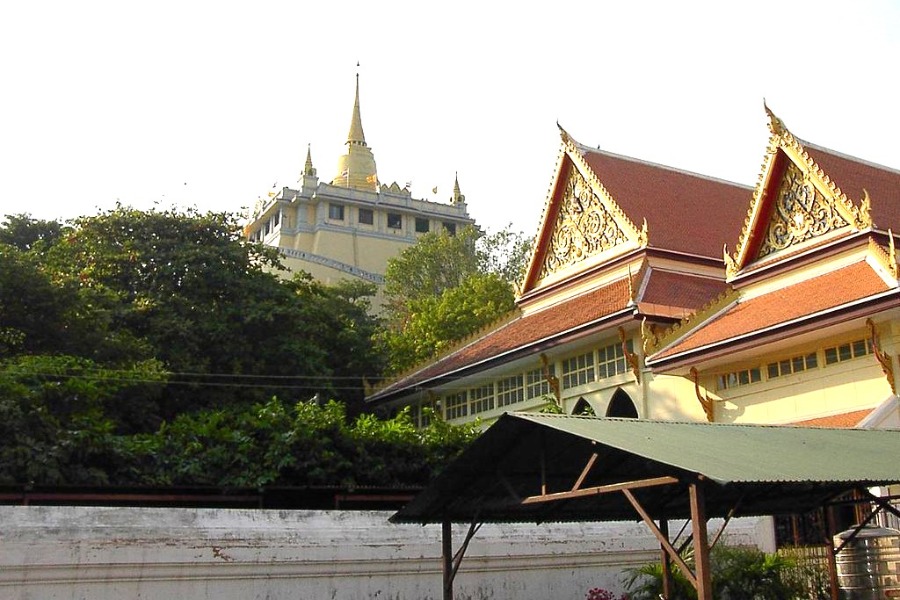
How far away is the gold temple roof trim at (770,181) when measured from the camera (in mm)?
17234

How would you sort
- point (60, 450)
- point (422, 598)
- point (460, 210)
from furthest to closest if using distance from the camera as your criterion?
point (460, 210) < point (60, 450) < point (422, 598)

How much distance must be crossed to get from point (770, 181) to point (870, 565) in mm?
9448

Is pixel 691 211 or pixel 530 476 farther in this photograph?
pixel 691 211

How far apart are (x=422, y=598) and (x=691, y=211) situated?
46.7ft

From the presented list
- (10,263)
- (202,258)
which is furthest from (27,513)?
(202,258)

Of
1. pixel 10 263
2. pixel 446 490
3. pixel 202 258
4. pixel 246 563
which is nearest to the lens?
pixel 446 490

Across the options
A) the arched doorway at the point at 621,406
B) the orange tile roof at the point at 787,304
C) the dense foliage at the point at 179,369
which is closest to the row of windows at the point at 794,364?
the orange tile roof at the point at 787,304

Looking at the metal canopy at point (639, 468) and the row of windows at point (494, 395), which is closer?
the metal canopy at point (639, 468)

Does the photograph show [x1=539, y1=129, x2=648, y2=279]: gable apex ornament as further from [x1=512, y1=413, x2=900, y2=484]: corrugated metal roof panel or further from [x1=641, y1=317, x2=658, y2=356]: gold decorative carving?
[x1=512, y1=413, x2=900, y2=484]: corrugated metal roof panel

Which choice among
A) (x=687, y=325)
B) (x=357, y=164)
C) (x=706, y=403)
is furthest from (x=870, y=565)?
(x=357, y=164)

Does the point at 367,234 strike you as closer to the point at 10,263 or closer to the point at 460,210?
the point at 460,210

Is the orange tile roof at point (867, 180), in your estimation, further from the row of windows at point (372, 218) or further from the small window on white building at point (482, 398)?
the row of windows at point (372, 218)

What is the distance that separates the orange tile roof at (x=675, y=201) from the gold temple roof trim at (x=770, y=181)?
2.54 meters

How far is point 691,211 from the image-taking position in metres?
23.3
